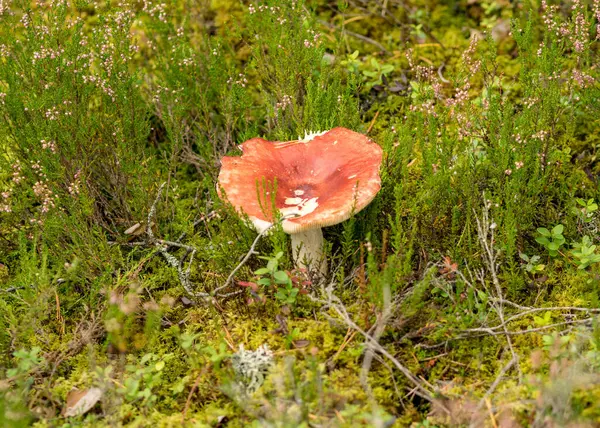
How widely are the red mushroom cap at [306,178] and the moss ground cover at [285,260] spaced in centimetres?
18

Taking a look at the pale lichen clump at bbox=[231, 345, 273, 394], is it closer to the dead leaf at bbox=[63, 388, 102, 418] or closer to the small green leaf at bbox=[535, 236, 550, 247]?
the dead leaf at bbox=[63, 388, 102, 418]

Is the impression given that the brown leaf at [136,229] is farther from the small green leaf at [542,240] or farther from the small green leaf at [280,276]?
the small green leaf at [542,240]

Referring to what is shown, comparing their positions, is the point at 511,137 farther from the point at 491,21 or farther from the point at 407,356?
the point at 491,21

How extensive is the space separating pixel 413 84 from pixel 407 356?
2148 millimetres

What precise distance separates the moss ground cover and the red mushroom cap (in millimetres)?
179

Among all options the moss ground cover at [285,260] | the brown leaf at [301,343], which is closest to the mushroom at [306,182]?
the moss ground cover at [285,260]

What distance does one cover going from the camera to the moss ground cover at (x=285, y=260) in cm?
271

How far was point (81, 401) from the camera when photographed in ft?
9.27

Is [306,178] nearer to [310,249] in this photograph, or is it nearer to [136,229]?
[310,249]

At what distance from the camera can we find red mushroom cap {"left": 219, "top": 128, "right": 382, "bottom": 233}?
2.87 metres

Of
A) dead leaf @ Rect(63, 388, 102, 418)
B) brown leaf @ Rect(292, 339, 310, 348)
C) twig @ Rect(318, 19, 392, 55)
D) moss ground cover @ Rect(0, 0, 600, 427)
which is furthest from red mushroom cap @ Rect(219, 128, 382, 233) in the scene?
twig @ Rect(318, 19, 392, 55)

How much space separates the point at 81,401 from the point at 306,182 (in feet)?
5.44

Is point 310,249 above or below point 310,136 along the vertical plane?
below

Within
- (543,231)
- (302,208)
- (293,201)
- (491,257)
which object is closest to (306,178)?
(293,201)
